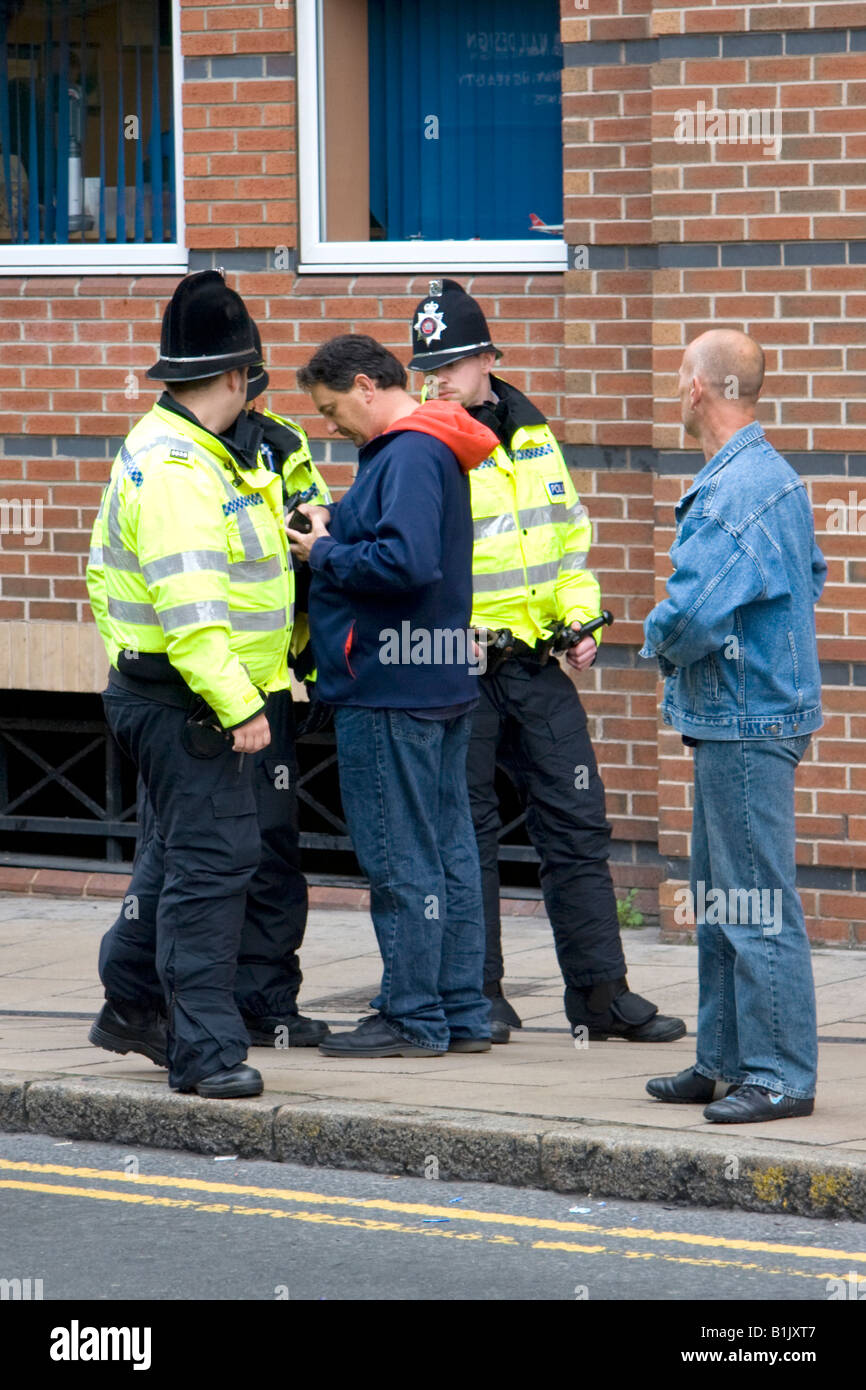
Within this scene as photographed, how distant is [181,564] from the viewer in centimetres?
589

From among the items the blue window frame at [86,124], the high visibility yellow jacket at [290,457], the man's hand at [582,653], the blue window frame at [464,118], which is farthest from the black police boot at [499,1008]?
the blue window frame at [86,124]

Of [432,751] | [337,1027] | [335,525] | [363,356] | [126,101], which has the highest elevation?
[126,101]

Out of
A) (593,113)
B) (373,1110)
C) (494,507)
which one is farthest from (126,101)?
(373,1110)

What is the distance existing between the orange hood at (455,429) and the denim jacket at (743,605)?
2.83ft

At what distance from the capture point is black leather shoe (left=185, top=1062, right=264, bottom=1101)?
615cm

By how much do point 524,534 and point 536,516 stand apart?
8cm

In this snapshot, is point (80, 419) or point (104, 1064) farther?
point (80, 419)

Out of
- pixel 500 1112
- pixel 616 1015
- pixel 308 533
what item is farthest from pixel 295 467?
pixel 500 1112

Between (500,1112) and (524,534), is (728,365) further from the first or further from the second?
(500,1112)

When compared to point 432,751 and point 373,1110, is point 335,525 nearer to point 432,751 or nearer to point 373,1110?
point 432,751

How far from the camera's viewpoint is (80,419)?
9.93 metres

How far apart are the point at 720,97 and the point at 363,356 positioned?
2.68m

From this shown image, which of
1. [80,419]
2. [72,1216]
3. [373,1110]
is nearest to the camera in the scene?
[72,1216]

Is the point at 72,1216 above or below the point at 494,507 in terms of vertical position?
below
